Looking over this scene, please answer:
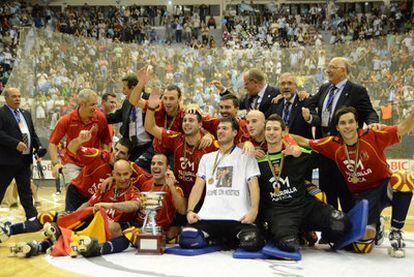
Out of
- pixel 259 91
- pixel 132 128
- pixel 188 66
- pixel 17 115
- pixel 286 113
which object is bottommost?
pixel 132 128

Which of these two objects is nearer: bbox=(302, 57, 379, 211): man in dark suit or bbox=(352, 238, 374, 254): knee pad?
bbox=(352, 238, 374, 254): knee pad

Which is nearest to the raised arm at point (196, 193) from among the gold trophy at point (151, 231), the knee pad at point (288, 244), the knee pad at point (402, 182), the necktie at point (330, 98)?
the gold trophy at point (151, 231)

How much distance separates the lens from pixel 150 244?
495cm

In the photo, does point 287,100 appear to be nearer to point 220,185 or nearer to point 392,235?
point 220,185

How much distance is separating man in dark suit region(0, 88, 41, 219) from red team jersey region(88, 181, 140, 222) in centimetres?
159

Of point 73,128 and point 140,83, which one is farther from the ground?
point 140,83

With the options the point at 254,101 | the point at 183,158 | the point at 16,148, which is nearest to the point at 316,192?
the point at 183,158

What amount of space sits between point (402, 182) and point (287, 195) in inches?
41.7

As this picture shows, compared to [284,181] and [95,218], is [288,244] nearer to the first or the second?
[284,181]

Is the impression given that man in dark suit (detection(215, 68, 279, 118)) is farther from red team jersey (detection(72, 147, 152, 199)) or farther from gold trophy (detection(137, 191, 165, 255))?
gold trophy (detection(137, 191, 165, 255))

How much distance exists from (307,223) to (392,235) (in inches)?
30.6

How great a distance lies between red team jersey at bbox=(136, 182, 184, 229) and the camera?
541 centimetres

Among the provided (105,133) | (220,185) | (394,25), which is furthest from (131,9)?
(220,185)

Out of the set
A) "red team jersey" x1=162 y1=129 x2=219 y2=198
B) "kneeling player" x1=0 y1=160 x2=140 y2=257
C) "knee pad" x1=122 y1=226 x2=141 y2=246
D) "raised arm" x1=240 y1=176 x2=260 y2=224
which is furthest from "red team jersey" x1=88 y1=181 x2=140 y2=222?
"raised arm" x1=240 y1=176 x2=260 y2=224
